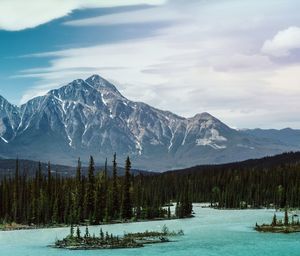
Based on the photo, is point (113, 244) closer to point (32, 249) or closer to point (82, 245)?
point (82, 245)

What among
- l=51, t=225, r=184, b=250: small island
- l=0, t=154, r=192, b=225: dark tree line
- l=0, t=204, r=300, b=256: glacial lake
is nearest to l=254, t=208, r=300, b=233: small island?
l=0, t=204, r=300, b=256: glacial lake

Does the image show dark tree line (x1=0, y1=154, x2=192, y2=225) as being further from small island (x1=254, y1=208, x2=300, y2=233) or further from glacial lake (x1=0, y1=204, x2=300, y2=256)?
small island (x1=254, y1=208, x2=300, y2=233)

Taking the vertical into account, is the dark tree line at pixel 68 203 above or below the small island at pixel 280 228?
above

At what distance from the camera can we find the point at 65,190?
165m

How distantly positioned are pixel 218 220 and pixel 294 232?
34892 millimetres

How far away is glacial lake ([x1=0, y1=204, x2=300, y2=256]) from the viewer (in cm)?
9169

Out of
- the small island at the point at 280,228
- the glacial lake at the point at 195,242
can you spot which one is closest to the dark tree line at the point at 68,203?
the glacial lake at the point at 195,242

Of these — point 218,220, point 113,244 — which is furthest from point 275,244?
point 218,220

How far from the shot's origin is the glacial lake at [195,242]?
91688 mm

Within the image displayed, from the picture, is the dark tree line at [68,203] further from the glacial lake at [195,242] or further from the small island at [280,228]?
the small island at [280,228]

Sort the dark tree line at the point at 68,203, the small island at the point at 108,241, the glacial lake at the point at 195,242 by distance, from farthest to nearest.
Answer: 1. the dark tree line at the point at 68,203
2. the small island at the point at 108,241
3. the glacial lake at the point at 195,242

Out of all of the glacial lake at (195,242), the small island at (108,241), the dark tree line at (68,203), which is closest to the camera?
the glacial lake at (195,242)

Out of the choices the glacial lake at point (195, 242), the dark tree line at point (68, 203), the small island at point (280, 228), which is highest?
the dark tree line at point (68, 203)

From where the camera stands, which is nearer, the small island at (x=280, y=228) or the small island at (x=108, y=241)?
the small island at (x=108, y=241)
